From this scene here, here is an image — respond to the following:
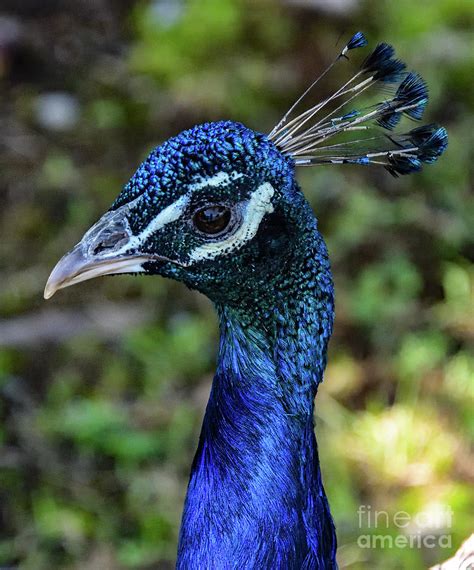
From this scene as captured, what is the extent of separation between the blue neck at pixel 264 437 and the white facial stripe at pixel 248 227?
108mm

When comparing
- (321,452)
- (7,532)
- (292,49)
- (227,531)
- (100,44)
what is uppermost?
(100,44)

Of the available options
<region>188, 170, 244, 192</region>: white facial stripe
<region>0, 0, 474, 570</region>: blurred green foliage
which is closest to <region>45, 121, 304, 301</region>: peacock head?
<region>188, 170, 244, 192</region>: white facial stripe

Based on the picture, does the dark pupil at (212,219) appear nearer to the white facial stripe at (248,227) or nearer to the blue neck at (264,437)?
the white facial stripe at (248,227)

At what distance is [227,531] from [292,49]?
2807 mm

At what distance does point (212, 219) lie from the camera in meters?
1.12

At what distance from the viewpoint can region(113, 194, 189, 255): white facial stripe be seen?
111cm

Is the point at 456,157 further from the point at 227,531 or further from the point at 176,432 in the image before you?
the point at 227,531

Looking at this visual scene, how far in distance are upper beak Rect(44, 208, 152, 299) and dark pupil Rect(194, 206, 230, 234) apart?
0.08 metres

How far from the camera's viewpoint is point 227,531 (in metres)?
1.23

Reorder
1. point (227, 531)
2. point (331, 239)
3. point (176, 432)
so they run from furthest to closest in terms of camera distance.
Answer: point (331, 239), point (176, 432), point (227, 531)

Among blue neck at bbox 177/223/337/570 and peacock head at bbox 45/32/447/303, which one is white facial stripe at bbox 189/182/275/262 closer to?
peacock head at bbox 45/32/447/303

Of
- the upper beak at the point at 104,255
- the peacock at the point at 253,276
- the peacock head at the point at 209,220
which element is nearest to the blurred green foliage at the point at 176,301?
the peacock at the point at 253,276

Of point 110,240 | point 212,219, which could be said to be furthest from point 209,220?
point 110,240

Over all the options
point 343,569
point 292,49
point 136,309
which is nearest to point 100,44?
point 292,49
